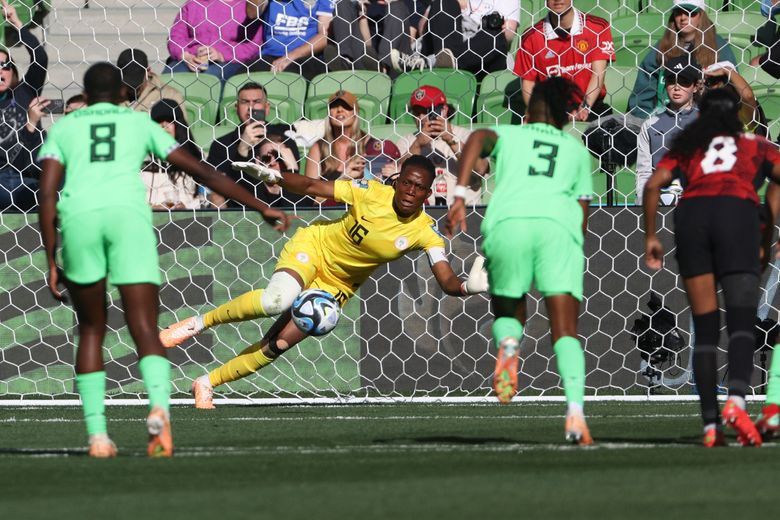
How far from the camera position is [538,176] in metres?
6.95

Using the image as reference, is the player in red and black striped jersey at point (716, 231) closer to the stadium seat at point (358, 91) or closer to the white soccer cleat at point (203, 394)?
the white soccer cleat at point (203, 394)

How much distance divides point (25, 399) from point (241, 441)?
447 centimetres

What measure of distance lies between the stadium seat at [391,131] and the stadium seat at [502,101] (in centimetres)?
64

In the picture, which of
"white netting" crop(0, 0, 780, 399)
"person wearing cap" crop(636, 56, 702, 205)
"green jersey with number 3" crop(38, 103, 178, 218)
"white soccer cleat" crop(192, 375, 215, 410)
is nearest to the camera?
"green jersey with number 3" crop(38, 103, 178, 218)

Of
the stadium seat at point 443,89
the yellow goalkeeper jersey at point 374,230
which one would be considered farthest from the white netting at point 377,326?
the yellow goalkeeper jersey at point 374,230

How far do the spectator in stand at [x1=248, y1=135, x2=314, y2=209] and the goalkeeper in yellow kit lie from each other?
4.34ft

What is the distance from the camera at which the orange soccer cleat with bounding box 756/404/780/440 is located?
7055 mm

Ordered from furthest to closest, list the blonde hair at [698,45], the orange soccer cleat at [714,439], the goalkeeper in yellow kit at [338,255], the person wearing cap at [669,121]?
1. the blonde hair at [698,45]
2. the person wearing cap at [669,121]
3. the goalkeeper in yellow kit at [338,255]
4. the orange soccer cleat at [714,439]

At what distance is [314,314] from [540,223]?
3.22 meters

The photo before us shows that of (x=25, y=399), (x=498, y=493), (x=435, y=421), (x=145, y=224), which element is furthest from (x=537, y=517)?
(x=25, y=399)

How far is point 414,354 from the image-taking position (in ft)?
37.7

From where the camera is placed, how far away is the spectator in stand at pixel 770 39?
1309cm

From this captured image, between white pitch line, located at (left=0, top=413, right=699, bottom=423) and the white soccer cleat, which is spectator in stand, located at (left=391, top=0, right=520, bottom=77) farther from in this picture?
white pitch line, located at (left=0, top=413, right=699, bottom=423)

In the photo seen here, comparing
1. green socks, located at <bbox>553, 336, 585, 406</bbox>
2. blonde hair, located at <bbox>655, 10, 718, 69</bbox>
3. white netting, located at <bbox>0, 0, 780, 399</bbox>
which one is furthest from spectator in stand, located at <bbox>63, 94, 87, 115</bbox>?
green socks, located at <bbox>553, 336, 585, 406</bbox>
